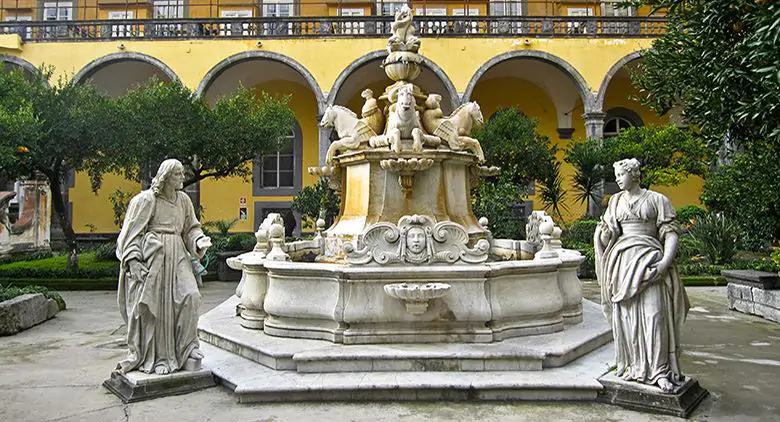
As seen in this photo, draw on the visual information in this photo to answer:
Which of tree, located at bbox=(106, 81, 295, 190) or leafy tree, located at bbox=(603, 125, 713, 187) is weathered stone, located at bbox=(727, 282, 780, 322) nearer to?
leafy tree, located at bbox=(603, 125, 713, 187)

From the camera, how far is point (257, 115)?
49.6 ft

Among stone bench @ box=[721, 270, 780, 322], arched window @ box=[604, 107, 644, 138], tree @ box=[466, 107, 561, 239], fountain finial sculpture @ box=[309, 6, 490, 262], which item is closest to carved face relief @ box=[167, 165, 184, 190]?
fountain finial sculpture @ box=[309, 6, 490, 262]

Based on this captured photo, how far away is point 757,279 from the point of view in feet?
27.4

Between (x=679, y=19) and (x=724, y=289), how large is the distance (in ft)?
25.0

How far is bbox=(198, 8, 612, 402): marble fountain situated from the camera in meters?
4.38

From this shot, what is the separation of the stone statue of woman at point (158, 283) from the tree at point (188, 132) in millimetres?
9783

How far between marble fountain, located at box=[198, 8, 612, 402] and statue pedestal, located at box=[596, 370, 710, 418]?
0.49ft

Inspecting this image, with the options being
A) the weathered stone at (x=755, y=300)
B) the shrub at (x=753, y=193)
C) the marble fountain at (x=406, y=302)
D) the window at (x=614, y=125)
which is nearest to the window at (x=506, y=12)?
the window at (x=614, y=125)

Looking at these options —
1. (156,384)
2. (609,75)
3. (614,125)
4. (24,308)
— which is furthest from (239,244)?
(614,125)

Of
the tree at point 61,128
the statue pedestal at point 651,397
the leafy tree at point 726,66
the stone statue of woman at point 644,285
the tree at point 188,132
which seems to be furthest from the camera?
the tree at point 188,132

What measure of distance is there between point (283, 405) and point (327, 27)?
1813 cm

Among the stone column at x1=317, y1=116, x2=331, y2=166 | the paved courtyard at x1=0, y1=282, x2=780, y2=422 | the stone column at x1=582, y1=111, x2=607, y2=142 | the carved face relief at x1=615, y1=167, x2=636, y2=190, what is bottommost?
the paved courtyard at x1=0, y1=282, x2=780, y2=422

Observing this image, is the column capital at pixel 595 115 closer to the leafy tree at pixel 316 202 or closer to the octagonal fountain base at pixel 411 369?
the leafy tree at pixel 316 202

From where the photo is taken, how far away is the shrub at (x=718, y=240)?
13773 mm
